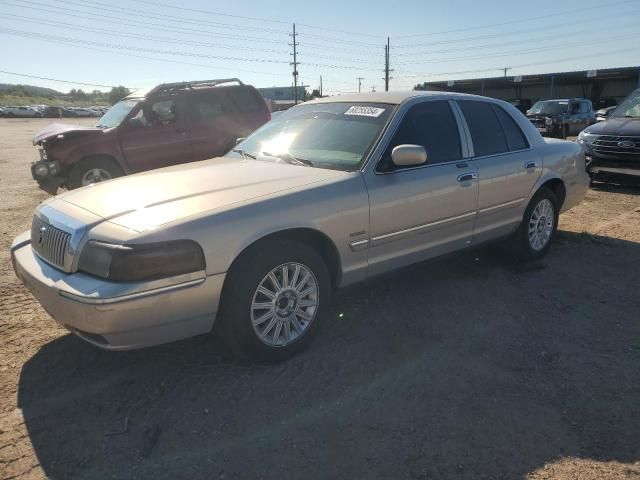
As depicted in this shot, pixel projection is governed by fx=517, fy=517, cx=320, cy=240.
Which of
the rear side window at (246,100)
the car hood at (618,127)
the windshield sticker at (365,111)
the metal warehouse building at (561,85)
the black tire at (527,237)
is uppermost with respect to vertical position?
the metal warehouse building at (561,85)

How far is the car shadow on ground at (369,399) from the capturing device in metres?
2.49

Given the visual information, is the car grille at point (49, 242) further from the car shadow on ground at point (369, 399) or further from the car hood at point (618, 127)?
the car hood at point (618, 127)

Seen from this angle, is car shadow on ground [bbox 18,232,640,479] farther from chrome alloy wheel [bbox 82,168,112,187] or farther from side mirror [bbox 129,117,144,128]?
side mirror [bbox 129,117,144,128]

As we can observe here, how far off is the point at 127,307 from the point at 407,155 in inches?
81.7

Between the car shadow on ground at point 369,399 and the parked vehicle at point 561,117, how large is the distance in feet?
55.0

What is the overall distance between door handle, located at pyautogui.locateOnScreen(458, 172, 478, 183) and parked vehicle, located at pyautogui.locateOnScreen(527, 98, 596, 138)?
1670cm

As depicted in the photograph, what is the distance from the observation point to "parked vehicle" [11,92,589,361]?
2777 millimetres

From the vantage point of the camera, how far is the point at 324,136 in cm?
Result: 409

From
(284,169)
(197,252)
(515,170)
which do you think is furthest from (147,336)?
(515,170)

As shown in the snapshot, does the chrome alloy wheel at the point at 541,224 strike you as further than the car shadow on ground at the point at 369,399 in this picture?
Yes

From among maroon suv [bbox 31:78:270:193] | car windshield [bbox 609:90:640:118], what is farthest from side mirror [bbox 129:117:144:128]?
car windshield [bbox 609:90:640:118]

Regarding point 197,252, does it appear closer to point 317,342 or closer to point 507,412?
point 317,342

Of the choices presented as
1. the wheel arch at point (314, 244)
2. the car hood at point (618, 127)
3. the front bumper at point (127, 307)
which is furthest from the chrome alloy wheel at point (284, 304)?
the car hood at point (618, 127)

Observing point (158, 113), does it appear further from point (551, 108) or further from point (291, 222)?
point (551, 108)
